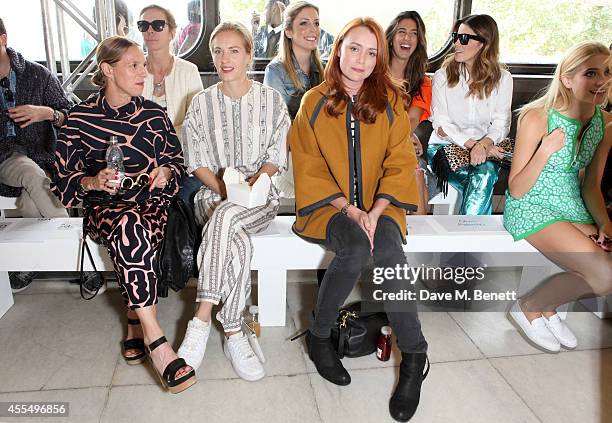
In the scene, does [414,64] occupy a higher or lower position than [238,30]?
lower

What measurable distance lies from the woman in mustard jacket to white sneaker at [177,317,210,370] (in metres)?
0.47

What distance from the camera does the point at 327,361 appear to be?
2143 mm

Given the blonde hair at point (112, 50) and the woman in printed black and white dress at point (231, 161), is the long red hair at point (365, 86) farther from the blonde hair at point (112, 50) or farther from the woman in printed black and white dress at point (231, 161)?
the blonde hair at point (112, 50)

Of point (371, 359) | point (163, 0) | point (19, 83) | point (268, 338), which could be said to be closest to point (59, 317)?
point (268, 338)

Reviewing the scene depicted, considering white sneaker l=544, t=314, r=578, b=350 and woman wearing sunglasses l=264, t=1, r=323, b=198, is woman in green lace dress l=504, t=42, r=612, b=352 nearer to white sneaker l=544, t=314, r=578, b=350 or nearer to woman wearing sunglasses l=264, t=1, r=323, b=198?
white sneaker l=544, t=314, r=578, b=350

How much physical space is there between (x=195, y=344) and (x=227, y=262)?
0.37 meters

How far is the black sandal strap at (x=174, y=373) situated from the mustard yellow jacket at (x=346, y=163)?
0.77 metres

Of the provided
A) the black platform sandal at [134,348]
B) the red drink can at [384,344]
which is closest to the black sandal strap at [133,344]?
the black platform sandal at [134,348]

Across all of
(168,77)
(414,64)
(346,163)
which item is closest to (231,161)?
(346,163)

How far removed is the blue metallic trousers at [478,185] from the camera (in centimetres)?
303

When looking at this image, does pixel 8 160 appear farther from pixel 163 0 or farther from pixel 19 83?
pixel 163 0

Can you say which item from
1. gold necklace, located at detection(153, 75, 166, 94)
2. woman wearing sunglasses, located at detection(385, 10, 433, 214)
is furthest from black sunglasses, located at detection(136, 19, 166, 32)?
woman wearing sunglasses, located at detection(385, 10, 433, 214)

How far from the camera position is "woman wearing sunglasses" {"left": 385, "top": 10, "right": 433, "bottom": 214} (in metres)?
3.21

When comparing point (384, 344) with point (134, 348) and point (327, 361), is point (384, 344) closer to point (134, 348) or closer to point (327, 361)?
point (327, 361)
